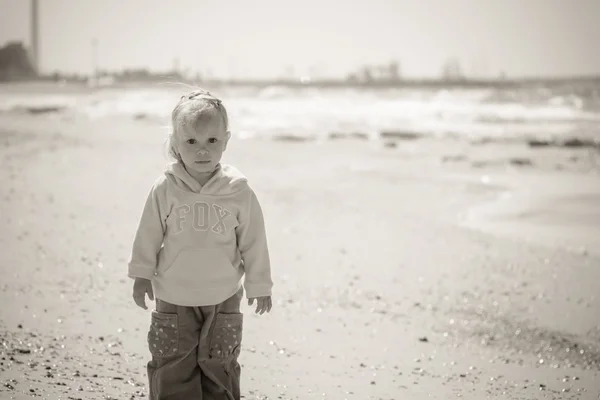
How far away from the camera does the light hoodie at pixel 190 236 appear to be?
2.68 m

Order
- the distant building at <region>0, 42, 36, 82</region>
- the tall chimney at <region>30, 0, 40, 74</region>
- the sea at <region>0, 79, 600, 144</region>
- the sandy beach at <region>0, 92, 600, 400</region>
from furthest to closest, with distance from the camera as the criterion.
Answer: the sea at <region>0, 79, 600, 144</region> < the distant building at <region>0, 42, 36, 82</region> < the tall chimney at <region>30, 0, 40, 74</region> < the sandy beach at <region>0, 92, 600, 400</region>

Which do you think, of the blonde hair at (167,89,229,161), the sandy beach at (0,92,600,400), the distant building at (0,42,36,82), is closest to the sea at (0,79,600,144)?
the distant building at (0,42,36,82)

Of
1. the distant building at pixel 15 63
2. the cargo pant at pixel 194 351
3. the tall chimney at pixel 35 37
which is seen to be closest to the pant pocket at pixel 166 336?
the cargo pant at pixel 194 351

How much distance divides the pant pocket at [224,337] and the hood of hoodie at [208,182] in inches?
18.9

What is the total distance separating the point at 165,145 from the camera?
9.24 feet

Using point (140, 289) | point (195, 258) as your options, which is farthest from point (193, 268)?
point (140, 289)

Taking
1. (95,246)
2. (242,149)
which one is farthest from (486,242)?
(242,149)

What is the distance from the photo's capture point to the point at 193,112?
267 cm

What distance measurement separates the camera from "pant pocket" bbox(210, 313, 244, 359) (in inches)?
107

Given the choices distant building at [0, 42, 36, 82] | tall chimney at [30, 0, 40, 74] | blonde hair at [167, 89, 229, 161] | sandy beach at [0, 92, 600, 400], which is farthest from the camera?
distant building at [0, 42, 36, 82]

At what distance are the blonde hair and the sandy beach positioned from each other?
1227mm

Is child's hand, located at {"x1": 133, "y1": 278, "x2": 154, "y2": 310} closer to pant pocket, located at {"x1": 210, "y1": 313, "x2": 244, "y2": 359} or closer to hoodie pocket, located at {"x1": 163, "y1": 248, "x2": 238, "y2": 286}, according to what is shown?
hoodie pocket, located at {"x1": 163, "y1": 248, "x2": 238, "y2": 286}

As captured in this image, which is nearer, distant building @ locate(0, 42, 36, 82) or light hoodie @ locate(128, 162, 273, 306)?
light hoodie @ locate(128, 162, 273, 306)

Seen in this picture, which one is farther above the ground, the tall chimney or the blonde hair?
the tall chimney
